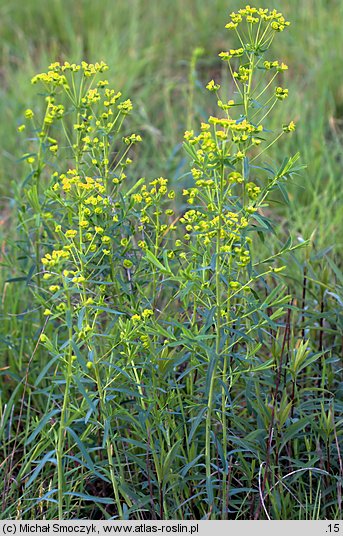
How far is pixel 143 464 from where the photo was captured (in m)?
2.34

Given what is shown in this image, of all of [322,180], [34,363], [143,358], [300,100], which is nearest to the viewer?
[143,358]

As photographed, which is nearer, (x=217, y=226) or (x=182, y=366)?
(x=217, y=226)

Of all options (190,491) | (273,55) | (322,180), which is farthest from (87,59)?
(190,491)

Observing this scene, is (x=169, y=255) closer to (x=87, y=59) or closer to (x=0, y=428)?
(x=0, y=428)

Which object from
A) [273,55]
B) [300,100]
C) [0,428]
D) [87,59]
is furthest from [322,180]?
[0,428]

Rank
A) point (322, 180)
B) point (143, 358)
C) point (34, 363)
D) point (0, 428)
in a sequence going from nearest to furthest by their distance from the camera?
point (143, 358) < point (0, 428) < point (34, 363) < point (322, 180)

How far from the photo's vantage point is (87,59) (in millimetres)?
5191

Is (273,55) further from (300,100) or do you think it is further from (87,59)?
(87,59)

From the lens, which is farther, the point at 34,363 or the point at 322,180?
the point at 322,180

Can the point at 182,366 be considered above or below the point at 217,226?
below

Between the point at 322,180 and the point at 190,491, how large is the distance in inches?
84.7
